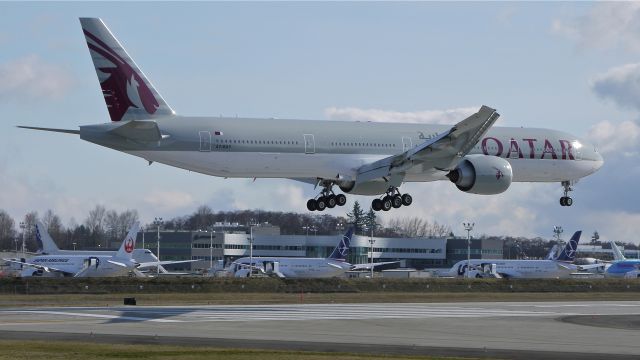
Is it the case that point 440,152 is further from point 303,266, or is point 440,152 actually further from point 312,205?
point 303,266

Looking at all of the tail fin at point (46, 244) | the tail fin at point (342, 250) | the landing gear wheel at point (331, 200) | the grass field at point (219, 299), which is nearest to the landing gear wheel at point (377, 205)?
the landing gear wheel at point (331, 200)

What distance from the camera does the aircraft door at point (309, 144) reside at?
5153cm

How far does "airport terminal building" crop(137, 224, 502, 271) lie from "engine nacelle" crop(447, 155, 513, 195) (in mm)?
103072

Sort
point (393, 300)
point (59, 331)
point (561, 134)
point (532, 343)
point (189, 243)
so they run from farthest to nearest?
point (189, 243)
point (393, 300)
point (561, 134)
point (59, 331)
point (532, 343)

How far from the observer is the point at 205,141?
49469mm

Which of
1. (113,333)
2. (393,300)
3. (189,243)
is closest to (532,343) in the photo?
(113,333)

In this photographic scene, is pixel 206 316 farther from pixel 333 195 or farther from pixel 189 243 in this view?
pixel 189 243

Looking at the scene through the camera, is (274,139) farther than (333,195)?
No

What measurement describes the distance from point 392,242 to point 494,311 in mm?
116357

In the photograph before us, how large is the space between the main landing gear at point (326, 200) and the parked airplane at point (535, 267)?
210 ft

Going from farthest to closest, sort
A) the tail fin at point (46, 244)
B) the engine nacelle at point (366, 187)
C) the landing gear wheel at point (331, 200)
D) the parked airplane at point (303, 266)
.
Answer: the tail fin at point (46, 244) < the parked airplane at point (303, 266) < the landing gear wheel at point (331, 200) < the engine nacelle at point (366, 187)

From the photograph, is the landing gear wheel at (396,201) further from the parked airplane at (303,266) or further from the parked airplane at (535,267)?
the parked airplane at (535,267)

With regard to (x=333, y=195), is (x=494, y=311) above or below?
below

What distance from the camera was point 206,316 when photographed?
49.0 meters
